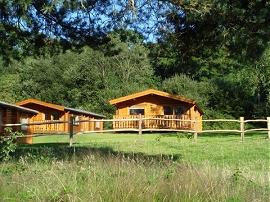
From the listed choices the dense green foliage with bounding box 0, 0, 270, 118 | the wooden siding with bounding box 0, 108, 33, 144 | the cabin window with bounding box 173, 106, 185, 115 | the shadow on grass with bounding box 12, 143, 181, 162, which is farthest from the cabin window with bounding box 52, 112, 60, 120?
the dense green foliage with bounding box 0, 0, 270, 118

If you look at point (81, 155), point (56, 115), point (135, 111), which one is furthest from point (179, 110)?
point (81, 155)

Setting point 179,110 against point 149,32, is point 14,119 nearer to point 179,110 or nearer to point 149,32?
point 179,110

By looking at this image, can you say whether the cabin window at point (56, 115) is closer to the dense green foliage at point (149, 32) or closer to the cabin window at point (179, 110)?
the cabin window at point (179, 110)

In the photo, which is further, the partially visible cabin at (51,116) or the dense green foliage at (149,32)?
the partially visible cabin at (51,116)

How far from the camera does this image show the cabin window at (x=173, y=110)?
33812 millimetres

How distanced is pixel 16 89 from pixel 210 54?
4153 centimetres

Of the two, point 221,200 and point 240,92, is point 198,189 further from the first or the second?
point 240,92

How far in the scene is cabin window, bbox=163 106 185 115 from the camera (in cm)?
3381

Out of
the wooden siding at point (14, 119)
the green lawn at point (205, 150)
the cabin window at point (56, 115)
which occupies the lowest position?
the green lawn at point (205, 150)

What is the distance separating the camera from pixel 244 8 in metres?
5.65

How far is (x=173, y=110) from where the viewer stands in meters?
33.8

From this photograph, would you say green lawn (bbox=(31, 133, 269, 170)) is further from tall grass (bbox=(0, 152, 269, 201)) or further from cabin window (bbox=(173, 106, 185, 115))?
cabin window (bbox=(173, 106, 185, 115))

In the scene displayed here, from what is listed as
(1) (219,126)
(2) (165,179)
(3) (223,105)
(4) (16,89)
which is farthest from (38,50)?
(4) (16,89)

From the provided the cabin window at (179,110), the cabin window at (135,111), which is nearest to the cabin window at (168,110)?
the cabin window at (179,110)
